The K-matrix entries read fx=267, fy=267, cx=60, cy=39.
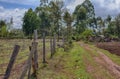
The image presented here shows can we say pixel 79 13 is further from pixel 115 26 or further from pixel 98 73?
pixel 98 73

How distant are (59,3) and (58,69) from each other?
38508 millimetres

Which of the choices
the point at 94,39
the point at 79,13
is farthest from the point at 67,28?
the point at 79,13

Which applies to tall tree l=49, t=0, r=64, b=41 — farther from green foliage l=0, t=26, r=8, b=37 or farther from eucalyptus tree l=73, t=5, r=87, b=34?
eucalyptus tree l=73, t=5, r=87, b=34

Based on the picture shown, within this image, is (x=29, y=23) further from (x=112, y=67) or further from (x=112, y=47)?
(x=112, y=67)

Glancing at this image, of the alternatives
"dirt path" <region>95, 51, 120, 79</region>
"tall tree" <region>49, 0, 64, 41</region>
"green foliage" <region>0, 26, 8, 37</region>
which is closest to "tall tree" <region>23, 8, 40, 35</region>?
"green foliage" <region>0, 26, 8, 37</region>

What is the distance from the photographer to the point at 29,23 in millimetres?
85562

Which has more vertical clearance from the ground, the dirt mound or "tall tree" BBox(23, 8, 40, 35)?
"tall tree" BBox(23, 8, 40, 35)

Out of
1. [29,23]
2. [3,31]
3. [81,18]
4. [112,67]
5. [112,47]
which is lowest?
[112,67]

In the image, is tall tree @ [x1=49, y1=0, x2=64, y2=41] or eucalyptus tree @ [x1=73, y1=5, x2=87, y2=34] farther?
eucalyptus tree @ [x1=73, y1=5, x2=87, y2=34]

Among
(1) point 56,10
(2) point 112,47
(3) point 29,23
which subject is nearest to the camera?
(2) point 112,47

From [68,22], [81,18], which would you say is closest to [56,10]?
[68,22]

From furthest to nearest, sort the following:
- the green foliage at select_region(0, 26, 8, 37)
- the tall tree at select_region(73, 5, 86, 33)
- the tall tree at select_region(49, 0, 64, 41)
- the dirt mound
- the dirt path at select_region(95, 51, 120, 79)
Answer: the tall tree at select_region(73, 5, 86, 33), the green foliage at select_region(0, 26, 8, 37), the tall tree at select_region(49, 0, 64, 41), the dirt mound, the dirt path at select_region(95, 51, 120, 79)

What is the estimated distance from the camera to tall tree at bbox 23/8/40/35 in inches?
3314

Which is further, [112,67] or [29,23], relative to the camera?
[29,23]
